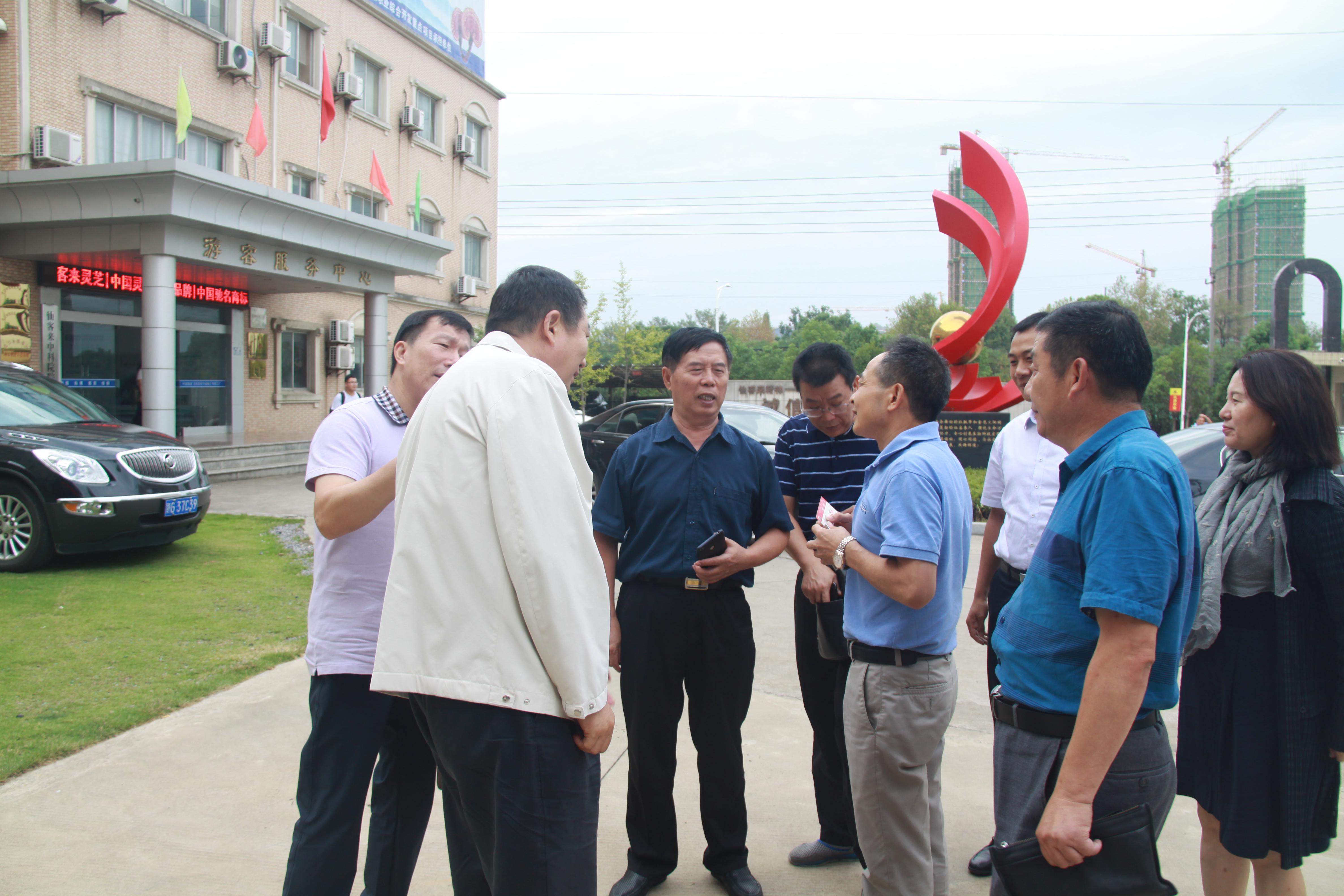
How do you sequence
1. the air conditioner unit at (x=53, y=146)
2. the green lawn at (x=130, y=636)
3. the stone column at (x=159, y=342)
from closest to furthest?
the green lawn at (x=130, y=636) < the stone column at (x=159, y=342) < the air conditioner unit at (x=53, y=146)

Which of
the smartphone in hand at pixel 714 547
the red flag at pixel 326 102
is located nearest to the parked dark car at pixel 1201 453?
the smartphone in hand at pixel 714 547

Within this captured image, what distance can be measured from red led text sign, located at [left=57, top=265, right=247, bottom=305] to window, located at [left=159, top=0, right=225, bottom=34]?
4.66 m

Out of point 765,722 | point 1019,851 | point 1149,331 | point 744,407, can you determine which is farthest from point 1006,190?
point 1149,331

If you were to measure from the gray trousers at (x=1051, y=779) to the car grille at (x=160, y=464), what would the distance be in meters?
7.11

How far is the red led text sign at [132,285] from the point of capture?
1323 cm

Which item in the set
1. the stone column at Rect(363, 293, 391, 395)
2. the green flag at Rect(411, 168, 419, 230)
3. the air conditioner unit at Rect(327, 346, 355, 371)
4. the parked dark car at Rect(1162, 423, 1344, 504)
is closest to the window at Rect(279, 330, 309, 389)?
the air conditioner unit at Rect(327, 346, 355, 371)

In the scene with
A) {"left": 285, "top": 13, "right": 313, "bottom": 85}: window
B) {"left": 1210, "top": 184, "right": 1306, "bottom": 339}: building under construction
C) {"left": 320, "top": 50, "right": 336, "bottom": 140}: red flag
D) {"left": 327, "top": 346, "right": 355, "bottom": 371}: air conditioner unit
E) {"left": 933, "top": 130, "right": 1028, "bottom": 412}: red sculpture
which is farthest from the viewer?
{"left": 1210, "top": 184, "right": 1306, "bottom": 339}: building under construction

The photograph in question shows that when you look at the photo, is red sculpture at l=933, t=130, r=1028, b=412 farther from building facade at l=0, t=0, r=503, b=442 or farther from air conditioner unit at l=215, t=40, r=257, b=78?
air conditioner unit at l=215, t=40, r=257, b=78

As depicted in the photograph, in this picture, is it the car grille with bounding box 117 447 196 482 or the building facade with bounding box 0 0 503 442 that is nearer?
the car grille with bounding box 117 447 196 482

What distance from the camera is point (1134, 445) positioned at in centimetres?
162

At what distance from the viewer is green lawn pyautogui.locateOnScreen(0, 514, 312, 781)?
3826 mm

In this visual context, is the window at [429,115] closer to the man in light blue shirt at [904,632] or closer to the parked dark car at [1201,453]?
the parked dark car at [1201,453]

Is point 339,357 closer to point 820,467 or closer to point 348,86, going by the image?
point 348,86

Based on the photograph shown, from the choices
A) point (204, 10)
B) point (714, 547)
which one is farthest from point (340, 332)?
point (714, 547)
